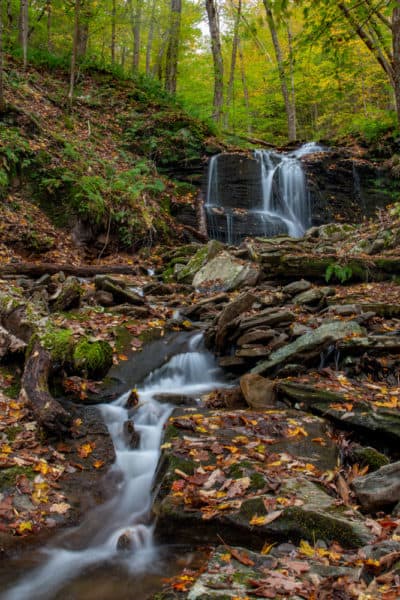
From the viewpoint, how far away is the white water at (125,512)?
3.22 meters

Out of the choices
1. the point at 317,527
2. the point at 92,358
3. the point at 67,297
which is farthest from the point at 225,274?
the point at 317,527

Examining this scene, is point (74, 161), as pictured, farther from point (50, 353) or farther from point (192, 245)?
point (50, 353)

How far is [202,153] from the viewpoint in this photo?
16109 mm

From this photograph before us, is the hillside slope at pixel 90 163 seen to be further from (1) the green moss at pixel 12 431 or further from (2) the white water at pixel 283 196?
(1) the green moss at pixel 12 431

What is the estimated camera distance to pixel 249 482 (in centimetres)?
356

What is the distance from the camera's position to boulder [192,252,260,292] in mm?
9234

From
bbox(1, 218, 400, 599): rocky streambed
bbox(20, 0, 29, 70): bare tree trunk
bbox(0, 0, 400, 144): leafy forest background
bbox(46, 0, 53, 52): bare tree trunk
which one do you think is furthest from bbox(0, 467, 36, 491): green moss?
bbox(46, 0, 53, 52): bare tree trunk

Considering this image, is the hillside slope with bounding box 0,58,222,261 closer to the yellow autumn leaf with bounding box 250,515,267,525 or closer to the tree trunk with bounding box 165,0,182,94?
the tree trunk with bounding box 165,0,182,94

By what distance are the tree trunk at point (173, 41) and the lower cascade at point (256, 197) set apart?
5.89 metres

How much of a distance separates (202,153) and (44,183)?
22.1 feet

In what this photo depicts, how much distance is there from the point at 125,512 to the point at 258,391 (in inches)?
79.0

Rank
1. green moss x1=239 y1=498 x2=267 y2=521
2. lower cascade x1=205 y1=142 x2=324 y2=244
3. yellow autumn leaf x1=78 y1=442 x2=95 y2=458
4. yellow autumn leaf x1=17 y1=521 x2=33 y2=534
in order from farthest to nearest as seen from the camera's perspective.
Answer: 1. lower cascade x1=205 y1=142 x2=324 y2=244
2. yellow autumn leaf x1=78 y1=442 x2=95 y2=458
3. yellow autumn leaf x1=17 y1=521 x2=33 y2=534
4. green moss x1=239 y1=498 x2=267 y2=521

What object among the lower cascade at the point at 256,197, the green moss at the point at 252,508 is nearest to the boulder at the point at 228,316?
the green moss at the point at 252,508

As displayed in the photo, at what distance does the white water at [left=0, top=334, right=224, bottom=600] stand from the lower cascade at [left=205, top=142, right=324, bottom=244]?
27.2ft
